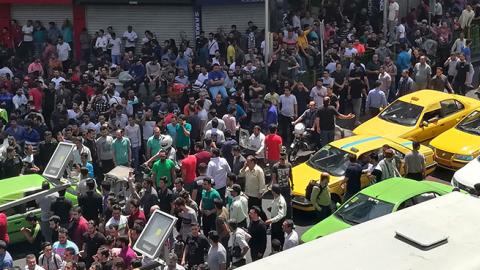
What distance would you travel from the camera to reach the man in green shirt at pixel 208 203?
13.8m

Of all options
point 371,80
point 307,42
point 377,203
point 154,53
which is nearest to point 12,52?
point 154,53

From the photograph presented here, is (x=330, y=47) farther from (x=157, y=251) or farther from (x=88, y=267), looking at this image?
(x=157, y=251)

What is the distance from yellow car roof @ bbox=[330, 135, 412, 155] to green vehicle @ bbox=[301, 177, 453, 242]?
2.47 meters

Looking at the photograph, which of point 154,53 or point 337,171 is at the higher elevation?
point 154,53

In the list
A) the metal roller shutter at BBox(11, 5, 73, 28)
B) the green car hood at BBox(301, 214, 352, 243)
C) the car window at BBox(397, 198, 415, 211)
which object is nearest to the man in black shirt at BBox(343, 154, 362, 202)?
the green car hood at BBox(301, 214, 352, 243)

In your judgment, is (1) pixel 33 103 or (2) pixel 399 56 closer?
(1) pixel 33 103

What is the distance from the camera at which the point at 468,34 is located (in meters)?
27.7

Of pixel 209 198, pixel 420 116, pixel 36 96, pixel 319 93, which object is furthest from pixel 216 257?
pixel 36 96

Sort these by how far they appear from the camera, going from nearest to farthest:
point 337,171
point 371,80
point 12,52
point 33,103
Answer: point 337,171, point 33,103, point 371,80, point 12,52

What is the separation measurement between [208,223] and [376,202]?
293cm

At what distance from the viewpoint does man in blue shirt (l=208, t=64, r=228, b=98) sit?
20673mm

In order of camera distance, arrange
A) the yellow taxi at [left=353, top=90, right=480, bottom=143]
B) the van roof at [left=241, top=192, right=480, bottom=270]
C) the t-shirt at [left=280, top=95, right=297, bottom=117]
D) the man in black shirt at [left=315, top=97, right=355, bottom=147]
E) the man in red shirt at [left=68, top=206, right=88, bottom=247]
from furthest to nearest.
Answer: the t-shirt at [left=280, top=95, right=297, bottom=117] < the yellow taxi at [left=353, top=90, right=480, bottom=143] < the man in black shirt at [left=315, top=97, right=355, bottom=147] < the man in red shirt at [left=68, top=206, right=88, bottom=247] < the van roof at [left=241, top=192, right=480, bottom=270]

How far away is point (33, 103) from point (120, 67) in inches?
149

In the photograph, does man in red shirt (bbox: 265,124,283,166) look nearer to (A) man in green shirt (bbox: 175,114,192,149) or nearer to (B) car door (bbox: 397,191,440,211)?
(A) man in green shirt (bbox: 175,114,192,149)
